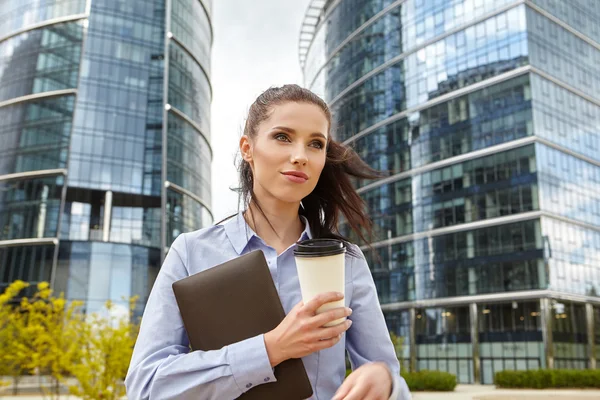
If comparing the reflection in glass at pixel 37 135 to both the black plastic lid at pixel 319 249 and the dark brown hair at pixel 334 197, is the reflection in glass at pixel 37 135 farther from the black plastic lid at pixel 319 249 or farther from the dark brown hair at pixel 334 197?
the black plastic lid at pixel 319 249

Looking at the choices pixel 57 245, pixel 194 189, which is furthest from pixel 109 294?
pixel 194 189

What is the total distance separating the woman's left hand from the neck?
50 cm

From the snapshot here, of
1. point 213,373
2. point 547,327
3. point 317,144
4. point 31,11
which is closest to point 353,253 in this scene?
point 317,144

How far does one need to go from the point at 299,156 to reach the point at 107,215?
46.4m

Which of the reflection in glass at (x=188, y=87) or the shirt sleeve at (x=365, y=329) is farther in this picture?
the reflection in glass at (x=188, y=87)

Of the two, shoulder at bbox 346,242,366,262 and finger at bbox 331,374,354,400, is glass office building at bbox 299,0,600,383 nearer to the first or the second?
shoulder at bbox 346,242,366,262

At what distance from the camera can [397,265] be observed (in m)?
43.1

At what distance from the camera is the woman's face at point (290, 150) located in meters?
1.53

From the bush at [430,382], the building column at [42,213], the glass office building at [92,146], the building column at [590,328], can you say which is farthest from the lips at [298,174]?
the building column at [42,213]

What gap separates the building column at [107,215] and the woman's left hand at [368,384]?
46008 mm

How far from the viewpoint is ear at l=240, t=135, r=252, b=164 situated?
168 centimetres

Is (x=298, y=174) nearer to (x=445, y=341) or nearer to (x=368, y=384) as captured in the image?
(x=368, y=384)

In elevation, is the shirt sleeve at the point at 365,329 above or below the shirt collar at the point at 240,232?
below

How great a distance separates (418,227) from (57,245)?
27511 mm
